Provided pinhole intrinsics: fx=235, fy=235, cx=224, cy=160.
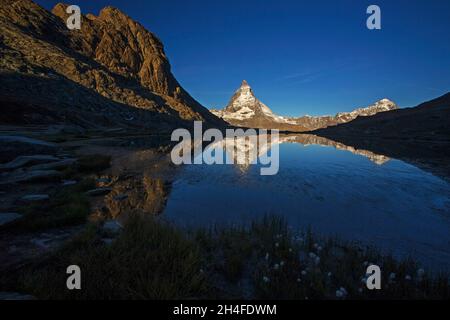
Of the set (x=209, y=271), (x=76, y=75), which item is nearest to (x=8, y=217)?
(x=209, y=271)

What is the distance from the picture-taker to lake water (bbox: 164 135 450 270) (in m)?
8.12

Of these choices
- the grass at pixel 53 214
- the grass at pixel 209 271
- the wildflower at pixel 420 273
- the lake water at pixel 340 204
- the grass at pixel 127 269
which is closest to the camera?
the grass at pixel 127 269

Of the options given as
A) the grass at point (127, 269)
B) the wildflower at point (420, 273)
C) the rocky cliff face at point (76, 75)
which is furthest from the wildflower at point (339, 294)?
the rocky cliff face at point (76, 75)

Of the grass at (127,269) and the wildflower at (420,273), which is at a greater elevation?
the grass at (127,269)

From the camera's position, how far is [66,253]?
535 cm

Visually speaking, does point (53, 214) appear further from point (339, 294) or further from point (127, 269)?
point (339, 294)

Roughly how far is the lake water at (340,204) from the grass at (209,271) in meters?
2.21

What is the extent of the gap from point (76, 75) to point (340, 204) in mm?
132761

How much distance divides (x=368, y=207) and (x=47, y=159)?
832 inches

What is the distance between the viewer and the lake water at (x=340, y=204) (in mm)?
8125

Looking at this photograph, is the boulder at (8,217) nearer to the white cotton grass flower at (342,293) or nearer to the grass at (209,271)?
the grass at (209,271)

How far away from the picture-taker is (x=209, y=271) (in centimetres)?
533
